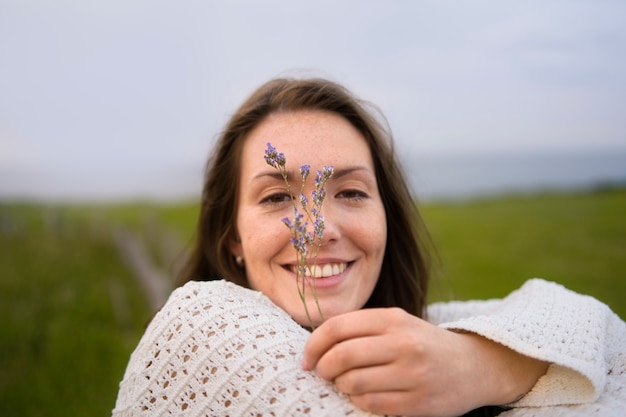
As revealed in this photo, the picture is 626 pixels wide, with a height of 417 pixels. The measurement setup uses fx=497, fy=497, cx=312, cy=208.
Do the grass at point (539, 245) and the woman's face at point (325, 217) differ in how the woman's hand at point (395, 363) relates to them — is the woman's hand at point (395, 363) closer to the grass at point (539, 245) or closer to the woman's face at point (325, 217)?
the woman's face at point (325, 217)

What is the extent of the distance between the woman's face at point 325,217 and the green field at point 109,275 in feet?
4.06

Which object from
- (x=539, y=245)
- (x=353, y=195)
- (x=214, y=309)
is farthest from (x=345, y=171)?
(x=539, y=245)

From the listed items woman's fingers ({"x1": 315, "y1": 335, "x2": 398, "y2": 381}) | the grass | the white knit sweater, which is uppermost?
woman's fingers ({"x1": 315, "y1": 335, "x2": 398, "y2": 381})

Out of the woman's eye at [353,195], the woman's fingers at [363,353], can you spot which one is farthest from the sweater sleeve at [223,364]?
the woman's eye at [353,195]

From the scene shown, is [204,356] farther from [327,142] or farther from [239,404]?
[327,142]

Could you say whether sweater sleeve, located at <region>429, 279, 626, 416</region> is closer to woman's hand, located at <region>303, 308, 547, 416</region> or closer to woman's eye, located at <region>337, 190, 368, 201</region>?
woman's hand, located at <region>303, 308, 547, 416</region>

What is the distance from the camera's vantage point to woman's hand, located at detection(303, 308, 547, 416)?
135cm

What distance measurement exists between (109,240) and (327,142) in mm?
7859

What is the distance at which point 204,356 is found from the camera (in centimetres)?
170

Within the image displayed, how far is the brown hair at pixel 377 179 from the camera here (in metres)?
2.61

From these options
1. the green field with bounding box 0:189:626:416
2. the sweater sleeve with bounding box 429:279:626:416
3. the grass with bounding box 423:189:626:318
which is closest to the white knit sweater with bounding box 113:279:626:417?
the sweater sleeve with bounding box 429:279:626:416

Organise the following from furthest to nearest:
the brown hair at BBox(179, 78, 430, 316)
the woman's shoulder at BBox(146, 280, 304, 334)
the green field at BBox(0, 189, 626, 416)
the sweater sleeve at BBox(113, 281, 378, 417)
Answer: the green field at BBox(0, 189, 626, 416) → the brown hair at BBox(179, 78, 430, 316) → the woman's shoulder at BBox(146, 280, 304, 334) → the sweater sleeve at BBox(113, 281, 378, 417)

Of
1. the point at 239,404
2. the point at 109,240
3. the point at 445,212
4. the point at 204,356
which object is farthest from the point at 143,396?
the point at 445,212

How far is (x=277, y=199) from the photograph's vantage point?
2305 mm
